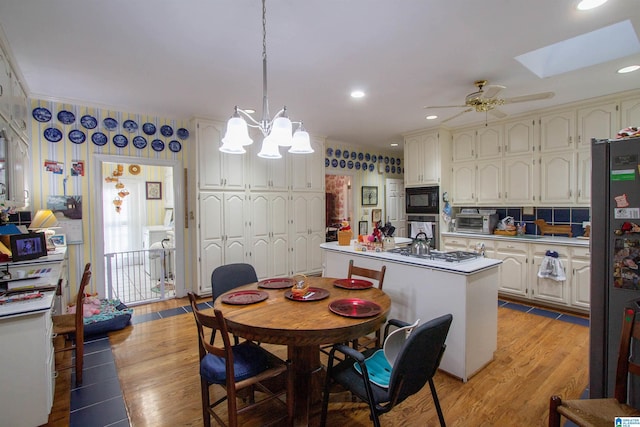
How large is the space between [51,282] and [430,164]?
15.7 ft

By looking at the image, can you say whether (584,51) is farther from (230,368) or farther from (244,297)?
(230,368)

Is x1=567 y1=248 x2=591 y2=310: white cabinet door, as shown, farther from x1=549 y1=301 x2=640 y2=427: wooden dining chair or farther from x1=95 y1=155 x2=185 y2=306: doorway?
x1=95 y1=155 x2=185 y2=306: doorway

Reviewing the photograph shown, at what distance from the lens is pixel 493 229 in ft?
15.2

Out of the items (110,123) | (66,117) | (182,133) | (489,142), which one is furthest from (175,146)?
(489,142)

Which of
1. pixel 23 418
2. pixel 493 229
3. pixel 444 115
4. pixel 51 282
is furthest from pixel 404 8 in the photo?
pixel 493 229

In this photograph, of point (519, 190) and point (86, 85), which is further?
point (519, 190)

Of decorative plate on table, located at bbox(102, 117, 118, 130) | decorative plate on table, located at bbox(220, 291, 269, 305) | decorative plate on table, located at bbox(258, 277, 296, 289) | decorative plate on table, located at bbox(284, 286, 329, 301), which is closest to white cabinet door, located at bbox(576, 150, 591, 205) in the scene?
decorative plate on table, located at bbox(284, 286, 329, 301)

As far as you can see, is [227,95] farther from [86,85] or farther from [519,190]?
[519,190]

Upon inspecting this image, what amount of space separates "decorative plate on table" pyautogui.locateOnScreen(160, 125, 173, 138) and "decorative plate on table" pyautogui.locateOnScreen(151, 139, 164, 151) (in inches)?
4.4

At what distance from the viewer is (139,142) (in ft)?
13.2

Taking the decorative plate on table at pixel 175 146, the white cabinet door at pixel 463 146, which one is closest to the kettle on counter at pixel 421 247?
the white cabinet door at pixel 463 146

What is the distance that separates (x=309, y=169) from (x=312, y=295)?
135 inches

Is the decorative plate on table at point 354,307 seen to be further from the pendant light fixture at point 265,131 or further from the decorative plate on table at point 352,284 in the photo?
the pendant light fixture at point 265,131

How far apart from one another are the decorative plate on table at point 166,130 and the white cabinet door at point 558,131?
4.90 metres
